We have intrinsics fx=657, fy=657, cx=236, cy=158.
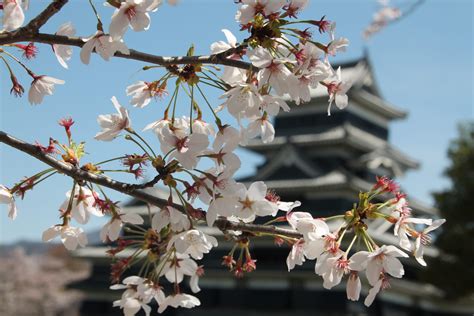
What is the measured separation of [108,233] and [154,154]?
1.17 ft

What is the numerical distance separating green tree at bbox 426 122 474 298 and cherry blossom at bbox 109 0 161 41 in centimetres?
2008

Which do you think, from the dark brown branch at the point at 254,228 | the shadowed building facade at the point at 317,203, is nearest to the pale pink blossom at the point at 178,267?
the dark brown branch at the point at 254,228

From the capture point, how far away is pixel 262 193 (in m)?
1.88

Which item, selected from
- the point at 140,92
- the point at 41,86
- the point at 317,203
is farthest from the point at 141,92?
the point at 317,203

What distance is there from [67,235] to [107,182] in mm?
324

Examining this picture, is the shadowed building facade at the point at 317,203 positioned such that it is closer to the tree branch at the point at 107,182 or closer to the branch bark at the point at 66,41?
the tree branch at the point at 107,182

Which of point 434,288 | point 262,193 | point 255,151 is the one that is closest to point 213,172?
point 262,193

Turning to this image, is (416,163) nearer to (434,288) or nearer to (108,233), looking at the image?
(434,288)

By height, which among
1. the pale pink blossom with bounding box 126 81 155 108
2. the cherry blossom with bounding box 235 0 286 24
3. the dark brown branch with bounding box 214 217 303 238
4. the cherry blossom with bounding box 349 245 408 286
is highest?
the cherry blossom with bounding box 235 0 286 24

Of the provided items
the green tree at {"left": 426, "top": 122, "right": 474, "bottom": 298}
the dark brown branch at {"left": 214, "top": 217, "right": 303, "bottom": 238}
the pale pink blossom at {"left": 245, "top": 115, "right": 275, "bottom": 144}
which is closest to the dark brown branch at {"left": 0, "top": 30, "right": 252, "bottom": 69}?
the pale pink blossom at {"left": 245, "top": 115, "right": 275, "bottom": 144}

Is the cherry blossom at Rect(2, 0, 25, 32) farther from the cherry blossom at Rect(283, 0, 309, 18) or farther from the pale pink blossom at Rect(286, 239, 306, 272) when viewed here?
the pale pink blossom at Rect(286, 239, 306, 272)

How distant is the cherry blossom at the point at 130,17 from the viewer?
1.76 meters

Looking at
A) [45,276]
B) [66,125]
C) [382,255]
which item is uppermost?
[66,125]

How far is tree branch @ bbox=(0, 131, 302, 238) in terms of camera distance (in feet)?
6.41
